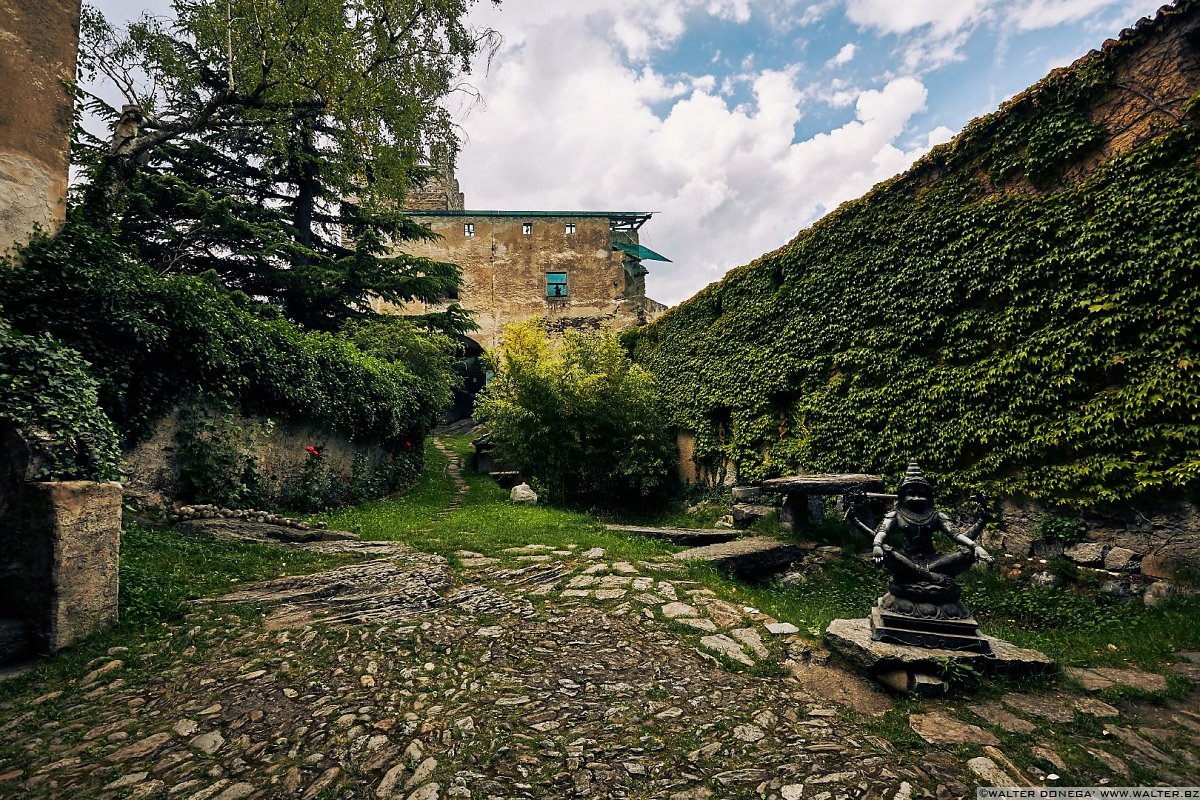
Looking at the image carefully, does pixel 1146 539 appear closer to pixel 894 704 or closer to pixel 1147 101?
pixel 894 704

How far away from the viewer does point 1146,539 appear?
630 centimetres

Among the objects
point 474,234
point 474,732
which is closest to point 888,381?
point 474,732

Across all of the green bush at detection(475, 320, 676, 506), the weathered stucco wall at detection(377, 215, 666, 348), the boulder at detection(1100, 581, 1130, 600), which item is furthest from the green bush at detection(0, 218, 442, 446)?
the weathered stucco wall at detection(377, 215, 666, 348)

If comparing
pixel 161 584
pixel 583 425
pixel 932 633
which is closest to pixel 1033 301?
pixel 932 633

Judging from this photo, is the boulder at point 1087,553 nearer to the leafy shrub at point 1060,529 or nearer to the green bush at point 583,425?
the leafy shrub at point 1060,529

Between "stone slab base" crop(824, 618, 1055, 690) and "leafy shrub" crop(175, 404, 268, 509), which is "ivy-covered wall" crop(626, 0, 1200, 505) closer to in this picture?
"stone slab base" crop(824, 618, 1055, 690)

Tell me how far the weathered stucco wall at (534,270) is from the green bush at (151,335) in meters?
17.7

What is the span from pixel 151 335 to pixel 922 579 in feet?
31.7

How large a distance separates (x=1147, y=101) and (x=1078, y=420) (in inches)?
165

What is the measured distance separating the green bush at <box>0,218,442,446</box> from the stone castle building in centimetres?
1775

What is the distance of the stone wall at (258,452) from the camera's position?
24.5 feet

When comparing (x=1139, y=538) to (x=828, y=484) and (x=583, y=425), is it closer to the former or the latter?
(x=828, y=484)

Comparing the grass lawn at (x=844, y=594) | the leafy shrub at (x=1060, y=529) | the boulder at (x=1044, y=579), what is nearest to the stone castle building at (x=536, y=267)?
the grass lawn at (x=844, y=594)

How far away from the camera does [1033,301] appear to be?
7.45m
